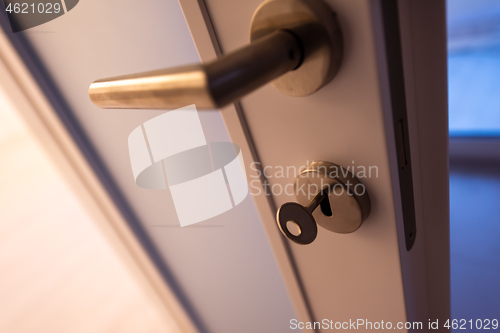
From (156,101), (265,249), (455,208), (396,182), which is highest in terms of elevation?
(156,101)

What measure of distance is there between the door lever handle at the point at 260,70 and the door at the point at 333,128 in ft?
0.04

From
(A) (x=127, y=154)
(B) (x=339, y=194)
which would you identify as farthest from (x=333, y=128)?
(A) (x=127, y=154)

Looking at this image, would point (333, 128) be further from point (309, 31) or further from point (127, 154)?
point (127, 154)

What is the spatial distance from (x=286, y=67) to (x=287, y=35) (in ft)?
0.06

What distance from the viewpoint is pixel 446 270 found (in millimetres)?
323

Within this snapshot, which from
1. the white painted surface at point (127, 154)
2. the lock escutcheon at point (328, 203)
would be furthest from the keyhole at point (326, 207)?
the white painted surface at point (127, 154)

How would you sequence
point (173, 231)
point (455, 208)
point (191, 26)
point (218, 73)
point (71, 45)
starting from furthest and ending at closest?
1. point (455, 208)
2. point (173, 231)
3. point (71, 45)
4. point (191, 26)
5. point (218, 73)

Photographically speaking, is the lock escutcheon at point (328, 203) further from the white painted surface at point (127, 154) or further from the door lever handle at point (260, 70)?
the white painted surface at point (127, 154)

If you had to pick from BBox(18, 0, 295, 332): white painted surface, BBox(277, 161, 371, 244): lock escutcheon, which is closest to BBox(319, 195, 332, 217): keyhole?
BBox(277, 161, 371, 244): lock escutcheon

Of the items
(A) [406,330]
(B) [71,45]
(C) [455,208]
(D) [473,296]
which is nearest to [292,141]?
(A) [406,330]

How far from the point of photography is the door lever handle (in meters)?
0.13

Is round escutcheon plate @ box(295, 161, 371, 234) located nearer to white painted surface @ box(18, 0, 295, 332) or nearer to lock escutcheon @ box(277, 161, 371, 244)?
lock escutcheon @ box(277, 161, 371, 244)

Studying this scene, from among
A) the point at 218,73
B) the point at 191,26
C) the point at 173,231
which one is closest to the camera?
the point at 218,73

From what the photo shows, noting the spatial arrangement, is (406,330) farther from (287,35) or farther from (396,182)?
(287,35)
